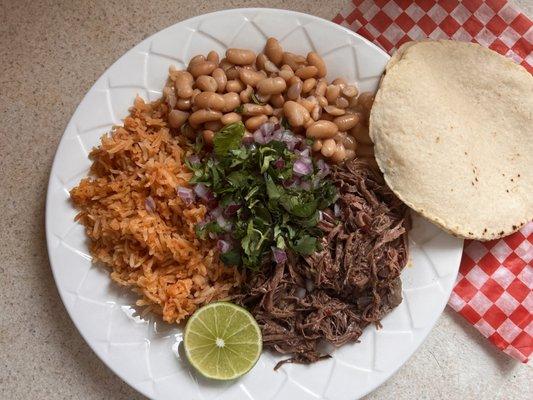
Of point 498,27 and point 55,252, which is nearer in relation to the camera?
point 55,252

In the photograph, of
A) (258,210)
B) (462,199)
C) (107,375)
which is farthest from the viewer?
(107,375)

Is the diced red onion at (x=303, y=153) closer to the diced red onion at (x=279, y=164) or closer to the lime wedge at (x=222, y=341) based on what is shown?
the diced red onion at (x=279, y=164)

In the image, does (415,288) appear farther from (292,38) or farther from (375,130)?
(292,38)

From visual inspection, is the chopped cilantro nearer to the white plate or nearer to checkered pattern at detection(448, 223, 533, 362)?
the white plate

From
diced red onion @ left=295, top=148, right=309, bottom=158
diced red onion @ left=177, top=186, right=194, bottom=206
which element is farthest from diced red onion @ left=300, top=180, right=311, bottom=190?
diced red onion @ left=177, top=186, right=194, bottom=206

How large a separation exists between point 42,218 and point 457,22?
215 centimetres

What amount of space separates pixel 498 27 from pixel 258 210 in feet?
4.95

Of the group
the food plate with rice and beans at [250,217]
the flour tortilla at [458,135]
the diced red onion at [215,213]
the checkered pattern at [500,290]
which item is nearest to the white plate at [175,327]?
the food plate with rice and beans at [250,217]

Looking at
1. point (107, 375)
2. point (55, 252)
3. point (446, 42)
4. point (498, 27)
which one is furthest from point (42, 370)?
point (498, 27)

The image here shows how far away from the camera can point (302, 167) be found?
7.04 ft

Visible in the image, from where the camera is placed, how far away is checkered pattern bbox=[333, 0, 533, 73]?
2.57m

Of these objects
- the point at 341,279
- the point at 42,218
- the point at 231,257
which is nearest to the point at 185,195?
the point at 231,257

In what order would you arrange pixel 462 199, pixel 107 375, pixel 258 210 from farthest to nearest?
1. pixel 107 375
2. pixel 462 199
3. pixel 258 210

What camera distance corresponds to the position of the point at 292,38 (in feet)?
7.69
